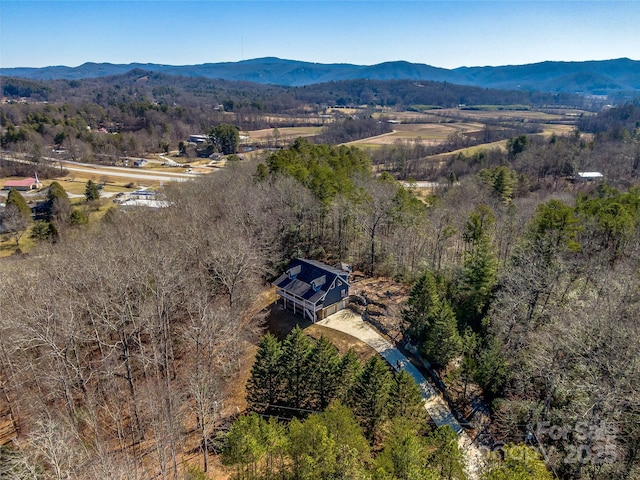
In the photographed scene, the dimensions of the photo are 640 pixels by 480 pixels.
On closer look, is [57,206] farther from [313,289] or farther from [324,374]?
[324,374]

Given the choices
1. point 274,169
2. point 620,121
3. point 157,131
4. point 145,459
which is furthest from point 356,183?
point 620,121

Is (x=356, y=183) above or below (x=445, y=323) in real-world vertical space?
above

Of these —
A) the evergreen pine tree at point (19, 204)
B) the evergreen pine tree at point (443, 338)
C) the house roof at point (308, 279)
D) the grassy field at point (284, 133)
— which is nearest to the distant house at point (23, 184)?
the evergreen pine tree at point (19, 204)

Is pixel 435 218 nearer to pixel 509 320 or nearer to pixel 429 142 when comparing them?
pixel 509 320

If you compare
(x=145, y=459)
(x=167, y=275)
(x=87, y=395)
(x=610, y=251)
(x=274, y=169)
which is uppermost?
(x=274, y=169)

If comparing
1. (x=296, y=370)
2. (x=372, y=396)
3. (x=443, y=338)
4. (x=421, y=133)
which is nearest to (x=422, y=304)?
(x=443, y=338)

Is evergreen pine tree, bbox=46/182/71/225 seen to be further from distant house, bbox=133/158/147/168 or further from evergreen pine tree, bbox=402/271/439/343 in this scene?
evergreen pine tree, bbox=402/271/439/343

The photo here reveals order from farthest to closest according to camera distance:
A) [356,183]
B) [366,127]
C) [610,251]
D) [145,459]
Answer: [366,127]
[356,183]
[610,251]
[145,459]
